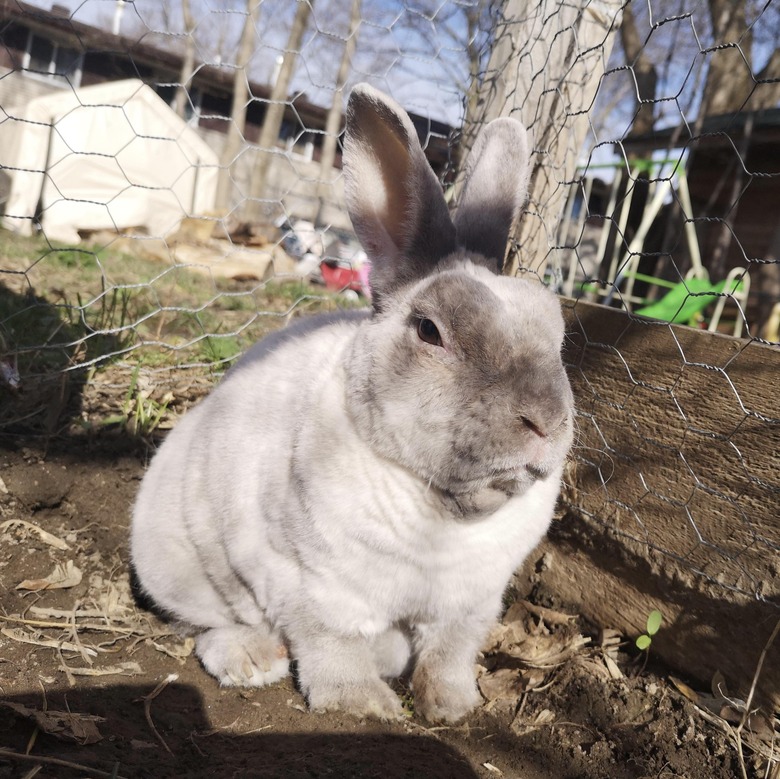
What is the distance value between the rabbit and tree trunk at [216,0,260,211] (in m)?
3.15

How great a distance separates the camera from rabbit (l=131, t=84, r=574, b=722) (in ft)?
5.06

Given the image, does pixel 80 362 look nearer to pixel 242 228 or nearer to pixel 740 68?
pixel 242 228

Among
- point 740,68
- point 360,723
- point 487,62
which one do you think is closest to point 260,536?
point 360,723

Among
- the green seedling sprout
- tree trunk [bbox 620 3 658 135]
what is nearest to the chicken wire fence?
the green seedling sprout

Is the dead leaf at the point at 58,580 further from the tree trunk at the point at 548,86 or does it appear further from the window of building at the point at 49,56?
the window of building at the point at 49,56

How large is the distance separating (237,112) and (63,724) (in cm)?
437

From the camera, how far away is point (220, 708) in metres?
1.84

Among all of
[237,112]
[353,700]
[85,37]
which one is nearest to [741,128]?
[237,112]

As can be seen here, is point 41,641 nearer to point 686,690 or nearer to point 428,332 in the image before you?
point 428,332

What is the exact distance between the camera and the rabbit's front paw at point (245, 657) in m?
1.95

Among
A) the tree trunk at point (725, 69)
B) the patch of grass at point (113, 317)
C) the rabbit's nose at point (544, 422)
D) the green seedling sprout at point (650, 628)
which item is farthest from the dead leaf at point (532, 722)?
the tree trunk at point (725, 69)

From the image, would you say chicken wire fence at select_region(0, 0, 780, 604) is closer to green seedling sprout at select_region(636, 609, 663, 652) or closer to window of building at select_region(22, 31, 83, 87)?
window of building at select_region(22, 31, 83, 87)

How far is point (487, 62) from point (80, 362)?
1931 mm

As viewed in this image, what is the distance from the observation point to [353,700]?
5.89 ft
